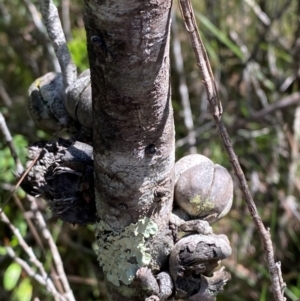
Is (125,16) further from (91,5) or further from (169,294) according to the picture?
(169,294)

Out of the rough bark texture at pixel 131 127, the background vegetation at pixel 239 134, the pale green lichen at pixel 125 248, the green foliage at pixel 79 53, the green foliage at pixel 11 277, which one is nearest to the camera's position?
the rough bark texture at pixel 131 127

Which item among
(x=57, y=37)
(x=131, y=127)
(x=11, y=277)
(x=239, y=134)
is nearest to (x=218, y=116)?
(x=131, y=127)

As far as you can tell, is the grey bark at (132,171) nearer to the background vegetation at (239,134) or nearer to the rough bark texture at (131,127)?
the rough bark texture at (131,127)

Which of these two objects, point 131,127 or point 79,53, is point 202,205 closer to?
point 131,127

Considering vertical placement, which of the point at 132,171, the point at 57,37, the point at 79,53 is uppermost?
the point at 57,37

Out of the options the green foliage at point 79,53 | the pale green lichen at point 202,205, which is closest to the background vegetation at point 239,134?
the green foliage at point 79,53
